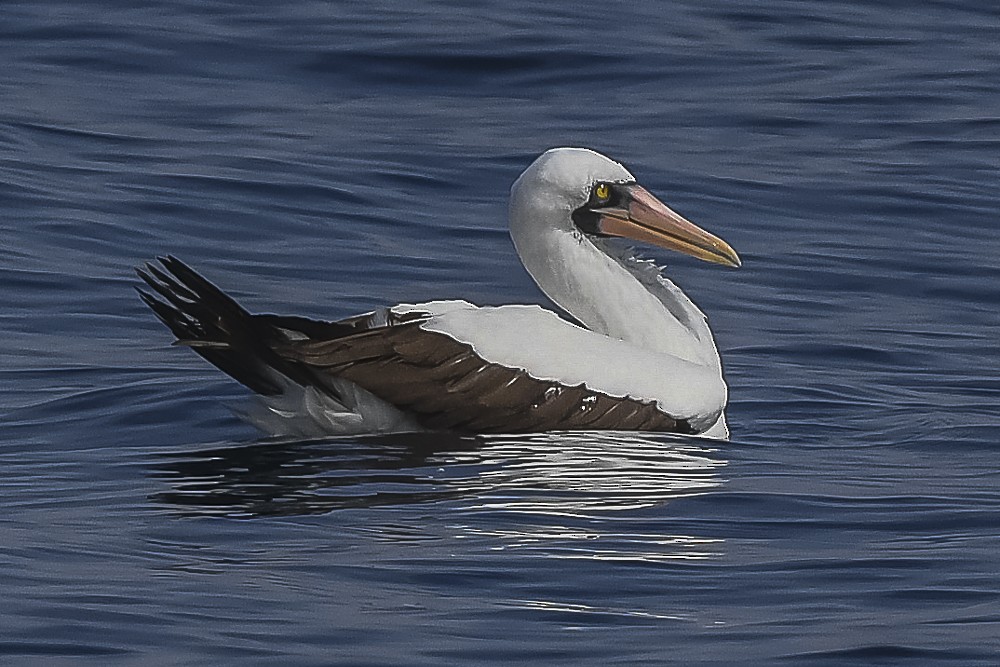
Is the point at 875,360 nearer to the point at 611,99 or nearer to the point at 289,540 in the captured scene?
the point at 289,540

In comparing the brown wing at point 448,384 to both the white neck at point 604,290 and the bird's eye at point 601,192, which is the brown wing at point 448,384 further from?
the bird's eye at point 601,192

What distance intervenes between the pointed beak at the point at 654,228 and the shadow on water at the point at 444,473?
3.67ft

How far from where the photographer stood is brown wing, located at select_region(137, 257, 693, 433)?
27.2 ft

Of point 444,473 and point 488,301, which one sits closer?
point 444,473

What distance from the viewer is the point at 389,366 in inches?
330

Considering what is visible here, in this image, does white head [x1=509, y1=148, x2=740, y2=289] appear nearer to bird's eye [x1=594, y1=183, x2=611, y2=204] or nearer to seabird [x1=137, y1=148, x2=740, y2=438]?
bird's eye [x1=594, y1=183, x2=611, y2=204]

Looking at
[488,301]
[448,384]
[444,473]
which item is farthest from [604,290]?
[488,301]

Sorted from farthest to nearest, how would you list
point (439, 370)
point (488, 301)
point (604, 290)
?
point (488, 301) < point (604, 290) < point (439, 370)

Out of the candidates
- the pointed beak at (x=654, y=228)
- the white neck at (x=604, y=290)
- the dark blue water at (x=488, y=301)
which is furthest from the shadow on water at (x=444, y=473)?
the pointed beak at (x=654, y=228)

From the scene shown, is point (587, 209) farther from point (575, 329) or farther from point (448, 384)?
point (448, 384)


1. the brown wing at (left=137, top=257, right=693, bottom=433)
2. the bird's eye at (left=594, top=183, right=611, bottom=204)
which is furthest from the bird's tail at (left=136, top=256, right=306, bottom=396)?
the bird's eye at (left=594, top=183, right=611, bottom=204)

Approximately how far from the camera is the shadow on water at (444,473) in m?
7.45

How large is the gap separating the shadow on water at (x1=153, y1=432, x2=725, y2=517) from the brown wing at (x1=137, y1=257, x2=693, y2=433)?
0.24 feet

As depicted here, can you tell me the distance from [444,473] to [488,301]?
12.5 ft
